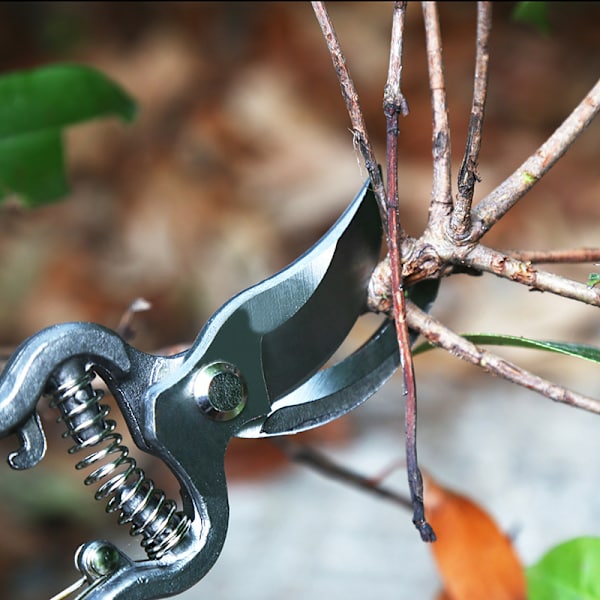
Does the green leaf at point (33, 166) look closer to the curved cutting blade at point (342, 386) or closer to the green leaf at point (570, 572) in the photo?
the curved cutting blade at point (342, 386)

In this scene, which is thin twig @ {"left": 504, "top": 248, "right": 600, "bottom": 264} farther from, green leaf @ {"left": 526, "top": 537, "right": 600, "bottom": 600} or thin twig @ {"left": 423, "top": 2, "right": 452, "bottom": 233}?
green leaf @ {"left": 526, "top": 537, "right": 600, "bottom": 600}

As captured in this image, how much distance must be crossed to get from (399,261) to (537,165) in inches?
3.9

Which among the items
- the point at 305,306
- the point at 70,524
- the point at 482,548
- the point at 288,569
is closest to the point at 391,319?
the point at 305,306

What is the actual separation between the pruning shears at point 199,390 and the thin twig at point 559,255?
0.22 ft

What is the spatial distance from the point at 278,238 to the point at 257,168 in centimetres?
12

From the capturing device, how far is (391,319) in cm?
50

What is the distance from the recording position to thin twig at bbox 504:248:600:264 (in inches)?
20.3

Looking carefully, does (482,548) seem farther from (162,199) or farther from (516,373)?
(162,199)

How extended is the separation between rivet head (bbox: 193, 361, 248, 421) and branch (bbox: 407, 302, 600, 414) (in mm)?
104

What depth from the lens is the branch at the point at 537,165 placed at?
18.0 inches

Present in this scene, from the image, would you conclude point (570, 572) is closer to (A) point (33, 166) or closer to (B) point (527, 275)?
(B) point (527, 275)

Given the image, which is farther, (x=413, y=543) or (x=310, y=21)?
(x=310, y=21)

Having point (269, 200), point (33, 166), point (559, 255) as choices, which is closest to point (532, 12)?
point (559, 255)

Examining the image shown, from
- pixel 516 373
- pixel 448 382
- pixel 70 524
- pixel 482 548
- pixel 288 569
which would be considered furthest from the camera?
pixel 448 382
